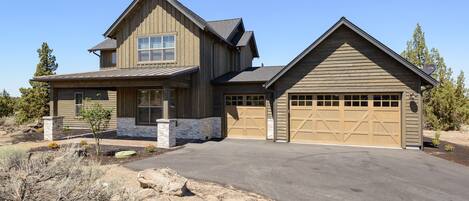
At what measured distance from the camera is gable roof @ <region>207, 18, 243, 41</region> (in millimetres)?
20383

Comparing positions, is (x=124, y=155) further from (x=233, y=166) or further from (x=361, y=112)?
(x=361, y=112)

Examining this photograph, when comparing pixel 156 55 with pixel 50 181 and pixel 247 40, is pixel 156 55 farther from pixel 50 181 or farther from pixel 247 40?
pixel 50 181

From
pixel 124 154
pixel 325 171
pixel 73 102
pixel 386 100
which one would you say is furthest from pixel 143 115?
A: pixel 386 100

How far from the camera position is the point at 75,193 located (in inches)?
164

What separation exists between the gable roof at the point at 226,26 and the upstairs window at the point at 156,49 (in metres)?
4.45

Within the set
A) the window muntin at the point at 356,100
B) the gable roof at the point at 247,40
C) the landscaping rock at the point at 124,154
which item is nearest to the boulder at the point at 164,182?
the landscaping rock at the point at 124,154

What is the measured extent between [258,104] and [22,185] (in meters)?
13.8

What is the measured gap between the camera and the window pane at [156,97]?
16.9 m

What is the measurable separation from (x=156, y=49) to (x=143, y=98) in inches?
118

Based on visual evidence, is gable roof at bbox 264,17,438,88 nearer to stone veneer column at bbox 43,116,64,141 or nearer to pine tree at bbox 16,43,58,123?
stone veneer column at bbox 43,116,64,141

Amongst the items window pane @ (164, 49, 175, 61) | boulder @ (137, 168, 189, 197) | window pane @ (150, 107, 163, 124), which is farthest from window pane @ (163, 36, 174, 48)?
boulder @ (137, 168, 189, 197)

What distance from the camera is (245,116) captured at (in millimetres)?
17281

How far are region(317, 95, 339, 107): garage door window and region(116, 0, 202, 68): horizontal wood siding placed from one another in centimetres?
686

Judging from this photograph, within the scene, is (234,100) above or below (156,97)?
below
